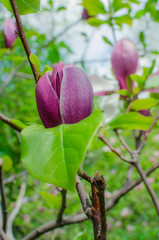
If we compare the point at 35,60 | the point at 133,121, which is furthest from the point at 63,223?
the point at 35,60

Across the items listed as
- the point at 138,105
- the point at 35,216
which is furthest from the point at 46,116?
the point at 35,216

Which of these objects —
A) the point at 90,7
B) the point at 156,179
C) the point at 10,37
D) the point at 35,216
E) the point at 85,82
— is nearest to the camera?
the point at 85,82

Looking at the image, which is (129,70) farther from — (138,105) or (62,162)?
(62,162)

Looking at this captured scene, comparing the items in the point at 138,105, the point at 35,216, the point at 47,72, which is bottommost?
the point at 35,216

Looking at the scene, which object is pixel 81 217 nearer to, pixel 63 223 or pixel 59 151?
pixel 63 223

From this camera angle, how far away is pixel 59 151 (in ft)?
0.71

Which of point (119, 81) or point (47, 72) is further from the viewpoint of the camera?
point (119, 81)

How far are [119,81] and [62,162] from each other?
44 centimetres

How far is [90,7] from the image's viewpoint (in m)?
0.72

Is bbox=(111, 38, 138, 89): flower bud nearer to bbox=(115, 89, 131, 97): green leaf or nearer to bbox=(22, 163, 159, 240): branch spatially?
bbox=(115, 89, 131, 97): green leaf

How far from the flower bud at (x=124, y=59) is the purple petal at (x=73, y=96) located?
1.00 feet

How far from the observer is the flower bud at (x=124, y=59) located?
58 centimetres

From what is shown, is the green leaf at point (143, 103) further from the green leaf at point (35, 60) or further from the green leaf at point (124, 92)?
the green leaf at point (35, 60)

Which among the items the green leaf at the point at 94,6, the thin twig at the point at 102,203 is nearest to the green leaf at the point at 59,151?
the thin twig at the point at 102,203
